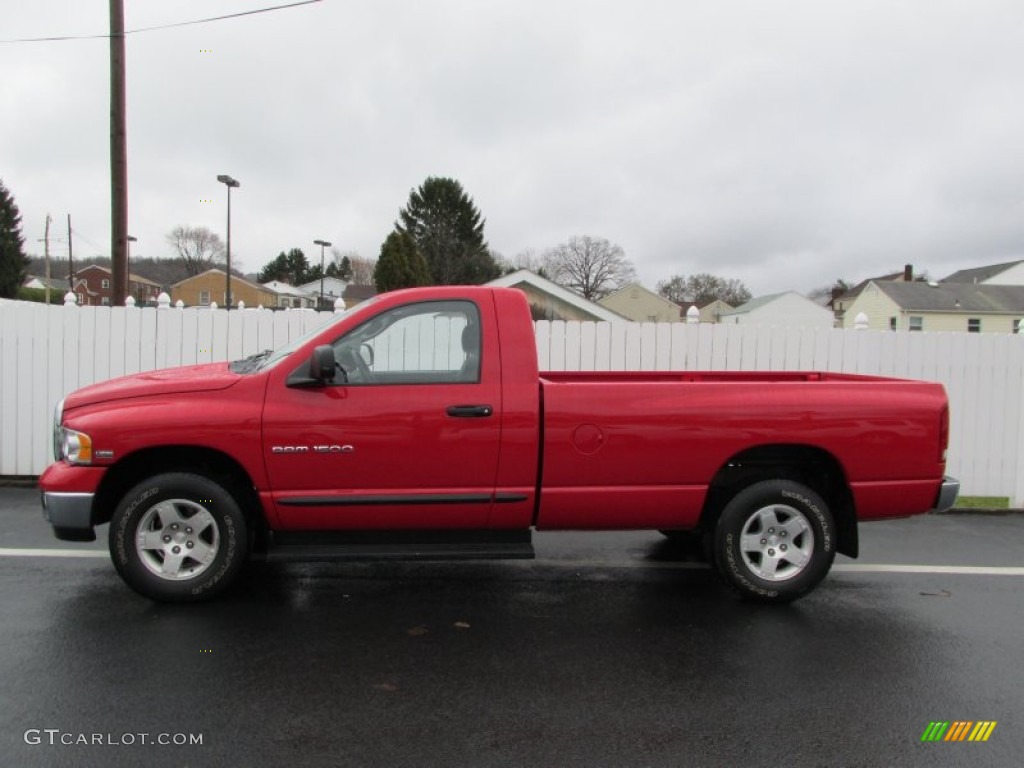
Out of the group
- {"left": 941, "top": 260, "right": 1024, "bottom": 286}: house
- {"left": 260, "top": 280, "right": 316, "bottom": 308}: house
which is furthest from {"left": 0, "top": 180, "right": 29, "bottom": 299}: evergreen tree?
{"left": 941, "top": 260, "right": 1024, "bottom": 286}: house

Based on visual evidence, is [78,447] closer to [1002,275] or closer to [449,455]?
[449,455]

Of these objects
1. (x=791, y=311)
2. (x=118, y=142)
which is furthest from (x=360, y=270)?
(x=118, y=142)

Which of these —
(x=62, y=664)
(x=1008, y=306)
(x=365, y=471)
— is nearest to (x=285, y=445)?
(x=365, y=471)

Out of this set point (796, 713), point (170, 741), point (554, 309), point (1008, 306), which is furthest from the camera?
point (1008, 306)

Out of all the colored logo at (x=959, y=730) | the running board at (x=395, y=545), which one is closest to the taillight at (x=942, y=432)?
the colored logo at (x=959, y=730)

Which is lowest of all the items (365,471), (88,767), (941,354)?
(88,767)

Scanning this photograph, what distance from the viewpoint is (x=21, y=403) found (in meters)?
8.20

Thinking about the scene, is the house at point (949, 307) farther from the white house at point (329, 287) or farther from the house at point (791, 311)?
the white house at point (329, 287)

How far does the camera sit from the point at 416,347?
4.70 m

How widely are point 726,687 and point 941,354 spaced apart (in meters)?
5.87

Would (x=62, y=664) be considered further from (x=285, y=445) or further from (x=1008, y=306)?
(x=1008, y=306)

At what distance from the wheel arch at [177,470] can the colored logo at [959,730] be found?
364 centimetres

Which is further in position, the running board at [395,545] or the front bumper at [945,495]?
the front bumper at [945,495]

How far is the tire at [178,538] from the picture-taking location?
4422mm
